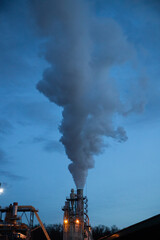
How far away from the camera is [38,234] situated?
92.2m

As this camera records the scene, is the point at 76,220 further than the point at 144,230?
Yes

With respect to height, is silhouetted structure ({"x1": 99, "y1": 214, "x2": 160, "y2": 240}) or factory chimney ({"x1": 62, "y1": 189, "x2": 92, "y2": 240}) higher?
factory chimney ({"x1": 62, "y1": 189, "x2": 92, "y2": 240})

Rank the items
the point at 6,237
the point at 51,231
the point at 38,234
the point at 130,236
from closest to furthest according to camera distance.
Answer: the point at 130,236 → the point at 6,237 → the point at 38,234 → the point at 51,231

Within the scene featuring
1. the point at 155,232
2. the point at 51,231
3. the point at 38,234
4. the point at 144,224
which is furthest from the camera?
the point at 51,231

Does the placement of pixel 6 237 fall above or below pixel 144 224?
above

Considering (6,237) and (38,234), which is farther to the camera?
(38,234)

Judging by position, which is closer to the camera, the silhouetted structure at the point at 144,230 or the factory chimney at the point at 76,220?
the silhouetted structure at the point at 144,230

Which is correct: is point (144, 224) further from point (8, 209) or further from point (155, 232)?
point (8, 209)

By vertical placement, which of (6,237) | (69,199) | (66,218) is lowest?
(6,237)

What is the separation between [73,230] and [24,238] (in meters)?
9.03

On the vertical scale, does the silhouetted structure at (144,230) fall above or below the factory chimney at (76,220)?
below

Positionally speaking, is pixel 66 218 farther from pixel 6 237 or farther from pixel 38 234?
pixel 38 234

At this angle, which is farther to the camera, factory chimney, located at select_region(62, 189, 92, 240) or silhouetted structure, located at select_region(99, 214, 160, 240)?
factory chimney, located at select_region(62, 189, 92, 240)

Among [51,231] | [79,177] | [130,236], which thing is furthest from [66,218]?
[51,231]
